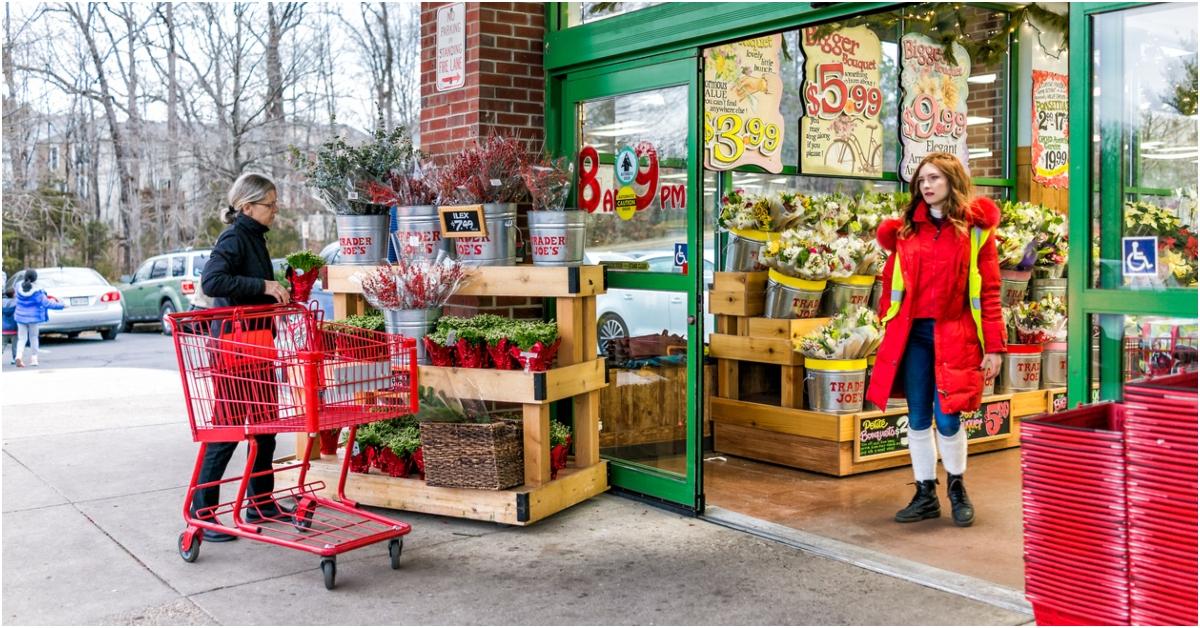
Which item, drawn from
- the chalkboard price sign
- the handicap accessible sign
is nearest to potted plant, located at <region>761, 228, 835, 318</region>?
the chalkboard price sign

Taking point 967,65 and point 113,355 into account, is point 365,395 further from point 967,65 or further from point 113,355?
point 113,355

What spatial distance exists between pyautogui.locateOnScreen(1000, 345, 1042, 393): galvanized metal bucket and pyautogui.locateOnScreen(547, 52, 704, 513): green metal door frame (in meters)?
2.88

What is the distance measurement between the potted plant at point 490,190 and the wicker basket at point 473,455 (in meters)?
0.92

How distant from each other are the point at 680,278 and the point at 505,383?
105 centimetres

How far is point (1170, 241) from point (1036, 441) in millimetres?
931

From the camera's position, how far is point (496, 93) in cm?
618

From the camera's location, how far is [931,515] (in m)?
→ 5.39

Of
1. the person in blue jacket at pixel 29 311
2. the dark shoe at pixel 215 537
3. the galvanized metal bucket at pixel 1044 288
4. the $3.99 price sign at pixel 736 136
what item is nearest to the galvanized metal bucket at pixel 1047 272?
the galvanized metal bucket at pixel 1044 288

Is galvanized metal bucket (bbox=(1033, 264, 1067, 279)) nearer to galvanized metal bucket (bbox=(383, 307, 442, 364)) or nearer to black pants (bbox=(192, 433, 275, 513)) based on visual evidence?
galvanized metal bucket (bbox=(383, 307, 442, 364))

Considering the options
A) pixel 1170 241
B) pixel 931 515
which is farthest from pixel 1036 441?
pixel 931 515

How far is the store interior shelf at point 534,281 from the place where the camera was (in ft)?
17.7

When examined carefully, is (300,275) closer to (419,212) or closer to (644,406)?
(419,212)

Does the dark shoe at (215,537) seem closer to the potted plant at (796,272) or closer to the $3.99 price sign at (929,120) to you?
the potted plant at (796,272)

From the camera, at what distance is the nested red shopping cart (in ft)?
14.3
